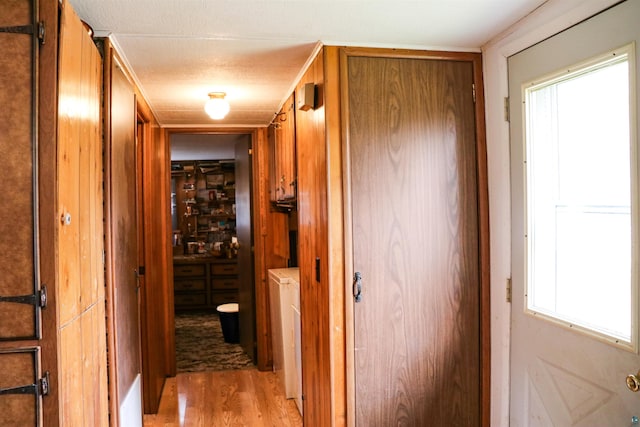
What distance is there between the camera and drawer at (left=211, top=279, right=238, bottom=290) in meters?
7.38

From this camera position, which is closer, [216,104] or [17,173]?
[17,173]

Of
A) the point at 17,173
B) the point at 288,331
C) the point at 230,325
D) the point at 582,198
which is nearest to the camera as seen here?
the point at 17,173

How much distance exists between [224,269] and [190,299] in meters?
0.63

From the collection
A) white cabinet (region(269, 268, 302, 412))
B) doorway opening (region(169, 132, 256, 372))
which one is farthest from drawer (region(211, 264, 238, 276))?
white cabinet (region(269, 268, 302, 412))

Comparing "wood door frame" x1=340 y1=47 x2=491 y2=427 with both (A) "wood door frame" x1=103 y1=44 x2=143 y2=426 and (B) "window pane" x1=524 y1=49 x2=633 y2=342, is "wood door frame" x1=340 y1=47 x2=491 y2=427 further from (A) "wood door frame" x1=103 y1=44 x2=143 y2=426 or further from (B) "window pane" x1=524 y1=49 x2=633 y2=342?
(A) "wood door frame" x1=103 y1=44 x2=143 y2=426

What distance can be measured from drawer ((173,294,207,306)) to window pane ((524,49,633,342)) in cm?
575

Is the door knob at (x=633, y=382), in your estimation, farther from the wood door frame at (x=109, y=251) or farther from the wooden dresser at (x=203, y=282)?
the wooden dresser at (x=203, y=282)

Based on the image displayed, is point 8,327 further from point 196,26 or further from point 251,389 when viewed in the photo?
point 251,389

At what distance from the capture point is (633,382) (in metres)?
1.68

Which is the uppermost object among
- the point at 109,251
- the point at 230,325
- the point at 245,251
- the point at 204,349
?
the point at 109,251

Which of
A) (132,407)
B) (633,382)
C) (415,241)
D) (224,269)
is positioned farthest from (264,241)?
(633,382)

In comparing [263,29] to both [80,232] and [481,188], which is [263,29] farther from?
[481,188]

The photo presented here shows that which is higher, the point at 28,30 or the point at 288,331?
the point at 28,30

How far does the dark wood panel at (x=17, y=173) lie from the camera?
1534 mm
